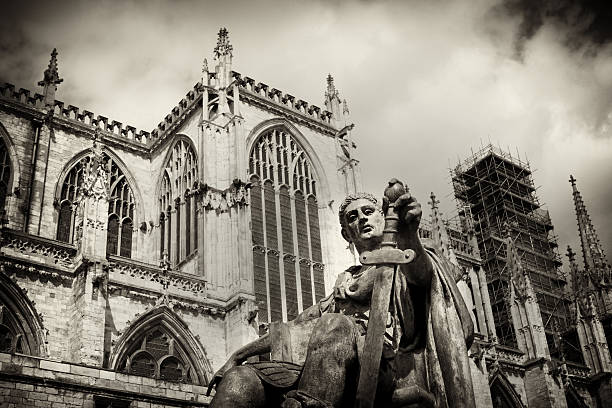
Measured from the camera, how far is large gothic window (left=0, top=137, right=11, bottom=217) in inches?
935

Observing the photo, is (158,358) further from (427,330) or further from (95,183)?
(427,330)

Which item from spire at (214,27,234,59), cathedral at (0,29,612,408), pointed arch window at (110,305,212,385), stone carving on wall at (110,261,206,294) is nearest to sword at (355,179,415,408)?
cathedral at (0,29,612,408)

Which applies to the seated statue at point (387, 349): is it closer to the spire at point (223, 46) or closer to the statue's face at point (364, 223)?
the statue's face at point (364, 223)

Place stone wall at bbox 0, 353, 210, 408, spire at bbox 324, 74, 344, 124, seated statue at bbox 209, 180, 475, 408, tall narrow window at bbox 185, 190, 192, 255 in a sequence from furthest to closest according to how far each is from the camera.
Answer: spire at bbox 324, 74, 344, 124, tall narrow window at bbox 185, 190, 192, 255, stone wall at bbox 0, 353, 210, 408, seated statue at bbox 209, 180, 475, 408

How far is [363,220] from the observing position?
15.9 ft

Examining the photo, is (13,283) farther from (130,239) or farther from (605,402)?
(605,402)

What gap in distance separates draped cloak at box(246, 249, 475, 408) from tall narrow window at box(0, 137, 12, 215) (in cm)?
2142

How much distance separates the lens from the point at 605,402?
27.6 m

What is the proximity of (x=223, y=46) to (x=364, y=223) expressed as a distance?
80.1 ft

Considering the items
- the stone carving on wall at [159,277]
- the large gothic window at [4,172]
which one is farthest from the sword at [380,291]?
the large gothic window at [4,172]

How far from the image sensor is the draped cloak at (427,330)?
4.00 meters

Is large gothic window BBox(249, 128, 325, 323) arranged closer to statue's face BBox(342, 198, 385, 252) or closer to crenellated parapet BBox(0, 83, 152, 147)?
crenellated parapet BBox(0, 83, 152, 147)

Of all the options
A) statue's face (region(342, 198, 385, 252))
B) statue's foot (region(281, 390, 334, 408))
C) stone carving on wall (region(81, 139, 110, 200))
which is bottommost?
statue's foot (region(281, 390, 334, 408))

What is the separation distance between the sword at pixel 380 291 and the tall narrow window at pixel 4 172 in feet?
71.5
